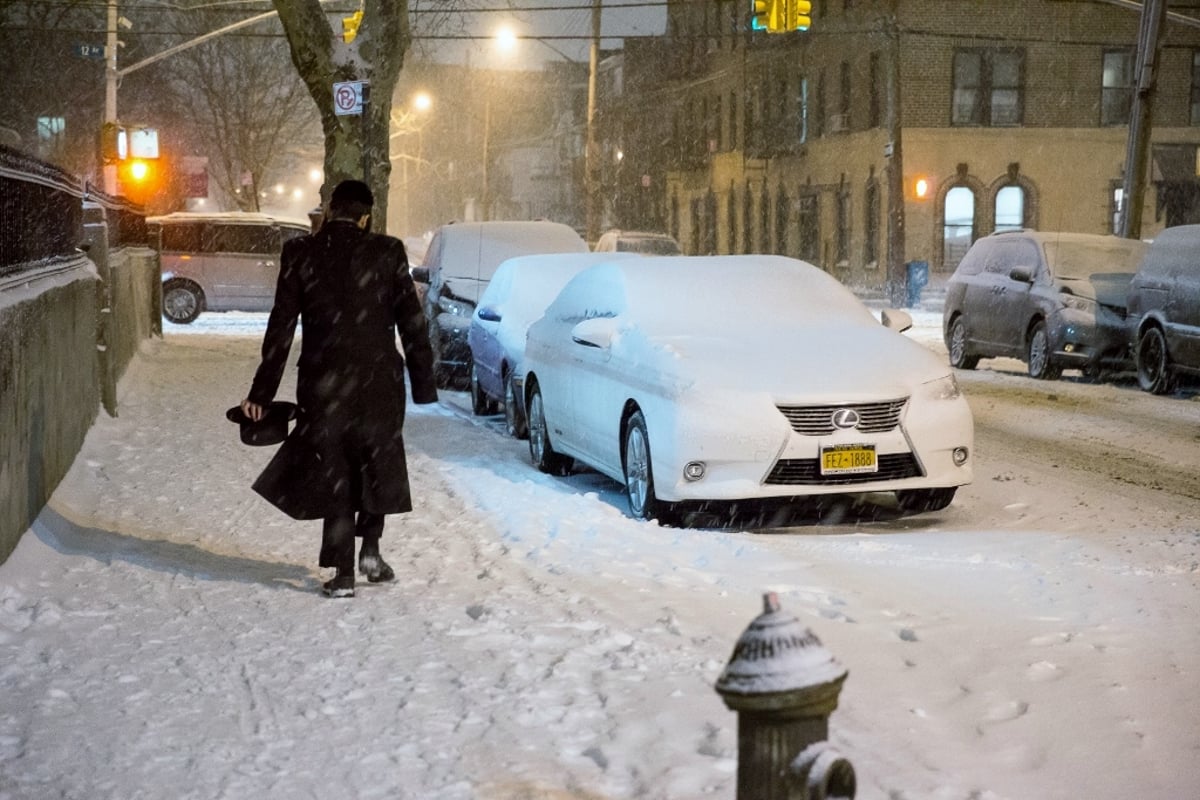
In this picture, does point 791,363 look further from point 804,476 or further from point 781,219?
point 781,219

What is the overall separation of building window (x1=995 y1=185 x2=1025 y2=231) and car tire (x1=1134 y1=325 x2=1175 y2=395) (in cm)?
3015

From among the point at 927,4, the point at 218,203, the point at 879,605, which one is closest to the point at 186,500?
the point at 879,605

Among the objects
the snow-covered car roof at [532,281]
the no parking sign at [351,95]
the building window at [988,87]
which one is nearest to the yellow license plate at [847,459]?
the snow-covered car roof at [532,281]

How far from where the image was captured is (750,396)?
9367mm

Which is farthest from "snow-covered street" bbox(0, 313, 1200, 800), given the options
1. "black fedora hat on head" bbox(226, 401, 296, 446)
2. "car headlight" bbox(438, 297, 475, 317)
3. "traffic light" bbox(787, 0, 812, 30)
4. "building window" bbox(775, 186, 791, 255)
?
"building window" bbox(775, 186, 791, 255)

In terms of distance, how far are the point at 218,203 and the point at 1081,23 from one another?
2318 inches

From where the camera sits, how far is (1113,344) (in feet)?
63.7

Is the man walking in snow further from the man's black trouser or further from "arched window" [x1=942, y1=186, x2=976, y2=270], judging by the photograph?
"arched window" [x1=942, y1=186, x2=976, y2=270]

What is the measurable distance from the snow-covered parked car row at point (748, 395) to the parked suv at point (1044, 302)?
864 centimetres

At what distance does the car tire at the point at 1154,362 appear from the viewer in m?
17.9

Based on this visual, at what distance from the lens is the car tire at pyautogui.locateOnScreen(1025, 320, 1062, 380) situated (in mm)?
19875

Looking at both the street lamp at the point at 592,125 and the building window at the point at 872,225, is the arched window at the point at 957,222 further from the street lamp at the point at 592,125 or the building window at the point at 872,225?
the street lamp at the point at 592,125

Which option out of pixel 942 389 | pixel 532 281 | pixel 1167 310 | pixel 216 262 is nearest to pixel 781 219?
pixel 216 262

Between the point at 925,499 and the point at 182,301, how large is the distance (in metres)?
23.9
